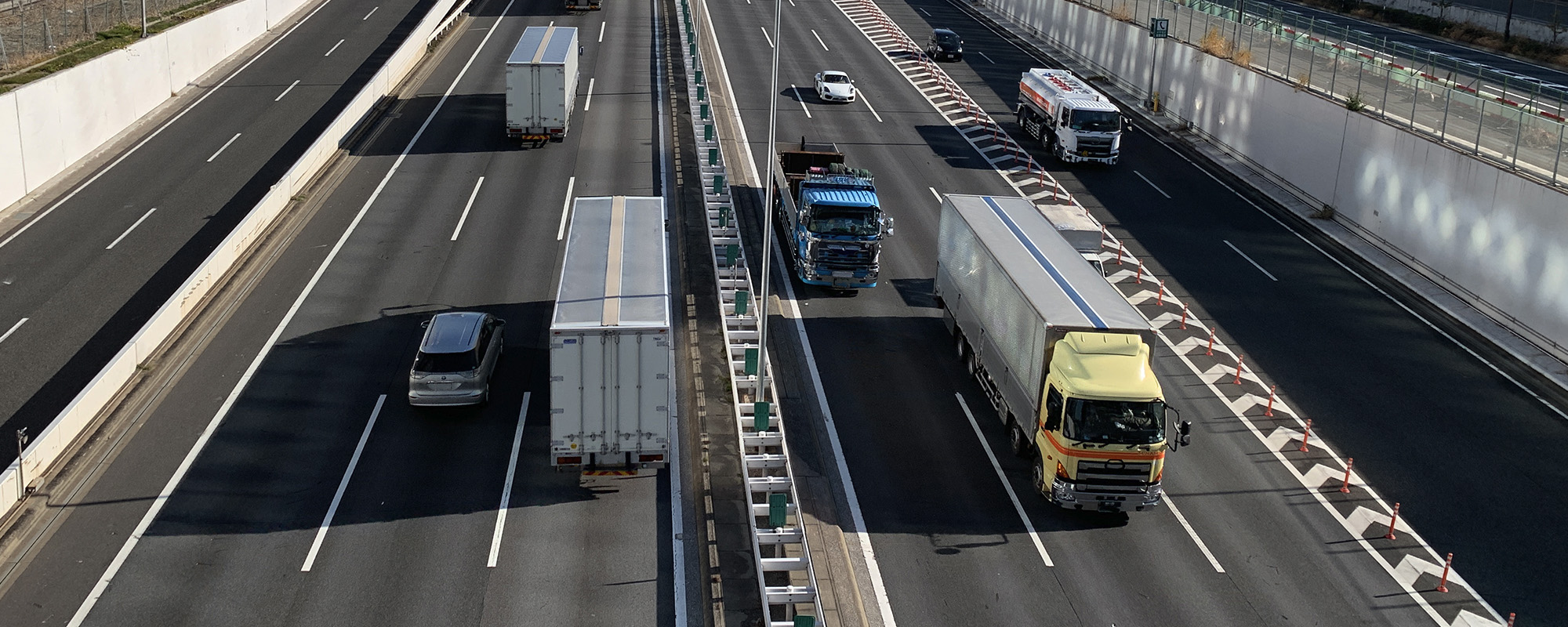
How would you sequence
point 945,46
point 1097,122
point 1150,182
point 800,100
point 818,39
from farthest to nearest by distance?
point 818,39, point 945,46, point 800,100, point 1097,122, point 1150,182

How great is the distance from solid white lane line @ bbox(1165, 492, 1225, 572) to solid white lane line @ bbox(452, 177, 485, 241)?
75.3 feet

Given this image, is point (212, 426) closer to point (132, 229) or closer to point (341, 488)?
point (341, 488)

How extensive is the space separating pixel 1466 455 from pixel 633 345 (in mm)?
18356

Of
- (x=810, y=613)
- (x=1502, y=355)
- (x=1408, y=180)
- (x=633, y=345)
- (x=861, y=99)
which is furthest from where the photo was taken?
(x=861, y=99)

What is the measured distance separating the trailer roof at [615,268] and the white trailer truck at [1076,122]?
22262 mm

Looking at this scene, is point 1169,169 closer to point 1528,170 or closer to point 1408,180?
point 1408,180

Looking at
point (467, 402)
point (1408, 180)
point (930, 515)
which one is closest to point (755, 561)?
point (930, 515)

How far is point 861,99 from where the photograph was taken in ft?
193

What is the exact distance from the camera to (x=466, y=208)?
40656mm

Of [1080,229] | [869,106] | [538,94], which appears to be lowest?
[1080,229]

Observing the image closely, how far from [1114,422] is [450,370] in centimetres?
1374

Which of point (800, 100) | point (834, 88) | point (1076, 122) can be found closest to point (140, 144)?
point (800, 100)

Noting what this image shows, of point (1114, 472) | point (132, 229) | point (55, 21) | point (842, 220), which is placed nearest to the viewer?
point (1114, 472)

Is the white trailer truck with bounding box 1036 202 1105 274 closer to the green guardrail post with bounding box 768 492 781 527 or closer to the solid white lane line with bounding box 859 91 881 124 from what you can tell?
the green guardrail post with bounding box 768 492 781 527
